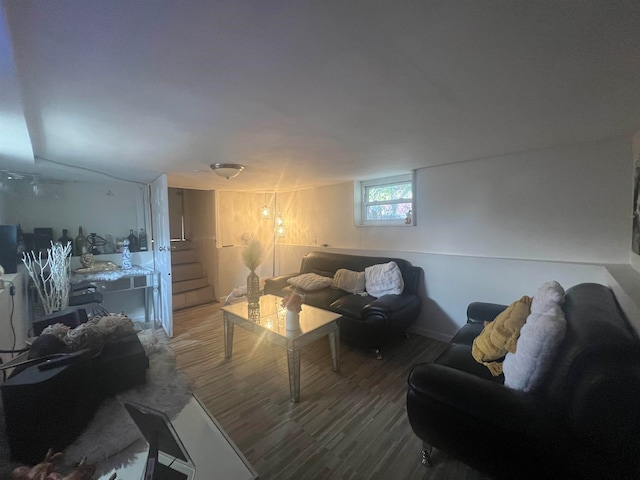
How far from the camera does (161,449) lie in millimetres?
869

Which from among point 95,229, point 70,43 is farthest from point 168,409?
point 95,229

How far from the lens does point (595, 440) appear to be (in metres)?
0.91

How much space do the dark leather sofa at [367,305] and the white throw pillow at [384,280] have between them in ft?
0.33

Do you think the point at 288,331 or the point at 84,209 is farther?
the point at 84,209

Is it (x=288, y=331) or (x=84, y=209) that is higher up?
(x=84, y=209)

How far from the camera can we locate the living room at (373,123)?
2.78 feet

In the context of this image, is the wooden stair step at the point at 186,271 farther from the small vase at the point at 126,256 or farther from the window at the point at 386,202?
the window at the point at 386,202

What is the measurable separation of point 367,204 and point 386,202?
0.32 m

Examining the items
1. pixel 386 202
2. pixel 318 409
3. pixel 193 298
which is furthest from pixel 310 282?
pixel 193 298

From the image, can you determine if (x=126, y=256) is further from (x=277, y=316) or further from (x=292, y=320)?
(x=292, y=320)

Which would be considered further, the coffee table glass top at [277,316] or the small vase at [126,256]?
the small vase at [126,256]

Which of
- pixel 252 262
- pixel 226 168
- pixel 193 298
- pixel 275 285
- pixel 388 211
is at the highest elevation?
pixel 226 168

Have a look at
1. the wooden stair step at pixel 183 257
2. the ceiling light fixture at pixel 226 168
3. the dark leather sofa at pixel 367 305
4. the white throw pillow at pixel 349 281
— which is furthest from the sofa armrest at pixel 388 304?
the wooden stair step at pixel 183 257

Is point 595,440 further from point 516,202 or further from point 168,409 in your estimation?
point 516,202
